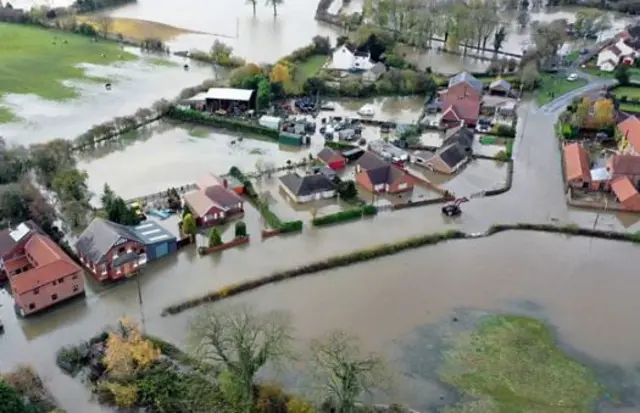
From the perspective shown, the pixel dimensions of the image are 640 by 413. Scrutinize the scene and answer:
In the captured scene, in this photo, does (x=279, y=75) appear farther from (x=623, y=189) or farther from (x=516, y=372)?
(x=516, y=372)

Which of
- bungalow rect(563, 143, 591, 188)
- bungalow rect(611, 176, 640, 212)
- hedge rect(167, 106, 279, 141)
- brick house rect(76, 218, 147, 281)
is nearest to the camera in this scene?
brick house rect(76, 218, 147, 281)

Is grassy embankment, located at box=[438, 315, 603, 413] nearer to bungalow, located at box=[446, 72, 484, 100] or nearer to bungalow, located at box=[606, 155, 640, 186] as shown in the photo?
bungalow, located at box=[606, 155, 640, 186]

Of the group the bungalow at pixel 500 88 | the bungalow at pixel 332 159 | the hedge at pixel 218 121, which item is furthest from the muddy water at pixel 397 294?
the bungalow at pixel 500 88

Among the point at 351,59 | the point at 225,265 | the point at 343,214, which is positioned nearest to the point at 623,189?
the point at 343,214

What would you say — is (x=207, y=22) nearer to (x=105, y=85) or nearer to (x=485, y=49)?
(x=105, y=85)

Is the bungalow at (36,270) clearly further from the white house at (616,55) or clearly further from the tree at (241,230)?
the white house at (616,55)

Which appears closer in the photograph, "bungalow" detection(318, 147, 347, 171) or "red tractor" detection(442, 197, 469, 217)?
"red tractor" detection(442, 197, 469, 217)

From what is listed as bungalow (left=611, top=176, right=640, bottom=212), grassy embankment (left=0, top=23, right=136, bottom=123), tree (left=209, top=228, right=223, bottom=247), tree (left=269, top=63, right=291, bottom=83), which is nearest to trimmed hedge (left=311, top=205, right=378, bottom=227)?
tree (left=209, top=228, right=223, bottom=247)

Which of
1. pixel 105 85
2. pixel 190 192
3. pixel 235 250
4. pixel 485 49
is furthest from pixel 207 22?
pixel 235 250
